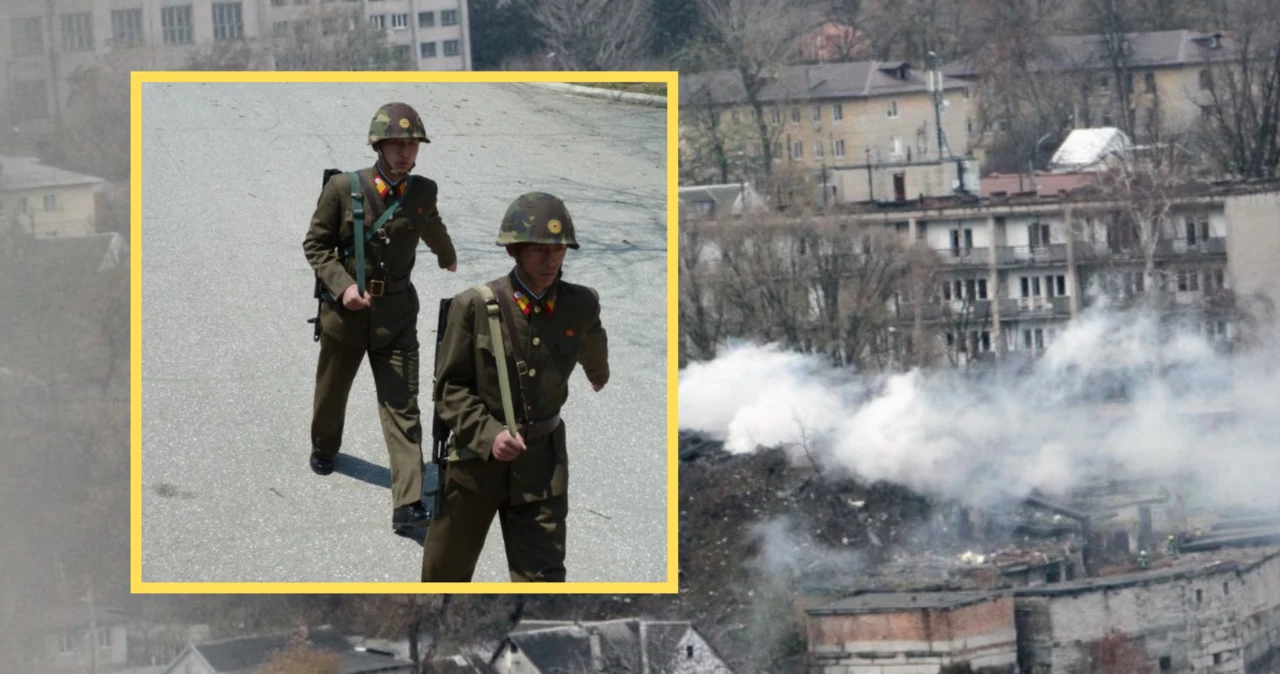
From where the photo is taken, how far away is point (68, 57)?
8758 mm

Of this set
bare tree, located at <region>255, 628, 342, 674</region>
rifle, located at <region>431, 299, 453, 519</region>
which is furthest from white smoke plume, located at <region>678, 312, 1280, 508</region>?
rifle, located at <region>431, 299, 453, 519</region>

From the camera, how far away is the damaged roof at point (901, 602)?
10352 millimetres

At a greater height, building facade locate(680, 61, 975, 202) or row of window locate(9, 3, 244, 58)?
row of window locate(9, 3, 244, 58)

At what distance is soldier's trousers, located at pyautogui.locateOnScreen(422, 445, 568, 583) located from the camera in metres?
5.60

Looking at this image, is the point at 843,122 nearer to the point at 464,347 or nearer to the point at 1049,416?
the point at 1049,416

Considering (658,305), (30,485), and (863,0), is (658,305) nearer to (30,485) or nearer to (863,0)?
(30,485)

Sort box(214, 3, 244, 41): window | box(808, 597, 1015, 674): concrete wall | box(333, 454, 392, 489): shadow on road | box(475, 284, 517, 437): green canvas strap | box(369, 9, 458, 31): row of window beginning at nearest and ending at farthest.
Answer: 1. box(475, 284, 517, 437): green canvas strap
2. box(333, 454, 392, 489): shadow on road
3. box(214, 3, 244, 41): window
4. box(369, 9, 458, 31): row of window
5. box(808, 597, 1015, 674): concrete wall

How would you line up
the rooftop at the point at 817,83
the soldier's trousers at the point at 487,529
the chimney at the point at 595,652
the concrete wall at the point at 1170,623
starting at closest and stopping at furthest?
the soldier's trousers at the point at 487,529, the chimney at the point at 595,652, the concrete wall at the point at 1170,623, the rooftop at the point at 817,83

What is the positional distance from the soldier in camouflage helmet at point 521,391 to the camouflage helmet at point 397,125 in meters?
0.36

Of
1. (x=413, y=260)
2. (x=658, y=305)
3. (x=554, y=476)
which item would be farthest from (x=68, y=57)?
(x=554, y=476)

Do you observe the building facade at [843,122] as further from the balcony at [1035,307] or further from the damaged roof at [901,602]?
the damaged roof at [901,602]

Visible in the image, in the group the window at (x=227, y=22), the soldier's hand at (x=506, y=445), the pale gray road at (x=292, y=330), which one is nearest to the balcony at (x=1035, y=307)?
the window at (x=227, y=22)

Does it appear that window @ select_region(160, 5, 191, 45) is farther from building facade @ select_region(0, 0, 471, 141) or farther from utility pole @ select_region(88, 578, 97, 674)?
utility pole @ select_region(88, 578, 97, 674)

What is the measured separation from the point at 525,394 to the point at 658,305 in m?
1.68
